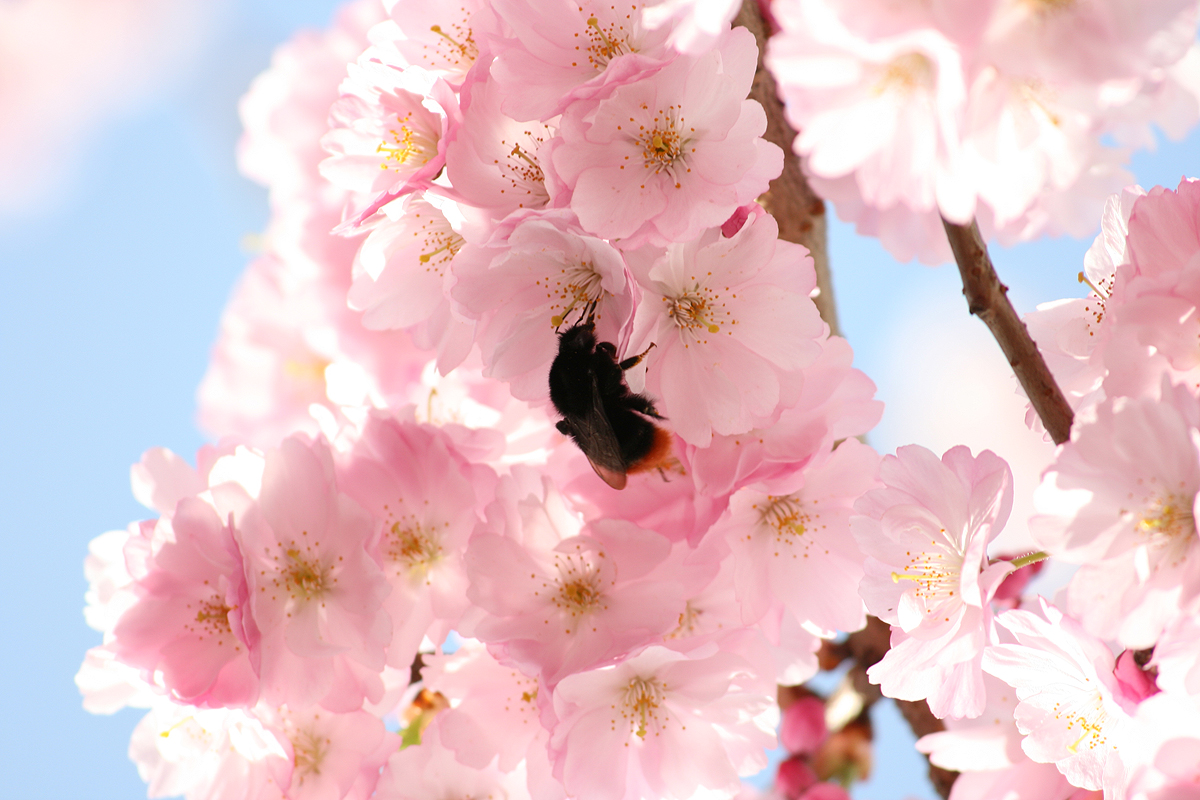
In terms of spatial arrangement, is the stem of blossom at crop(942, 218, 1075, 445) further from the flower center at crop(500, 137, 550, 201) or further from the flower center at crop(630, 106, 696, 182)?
the flower center at crop(500, 137, 550, 201)

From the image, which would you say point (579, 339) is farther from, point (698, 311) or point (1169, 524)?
point (1169, 524)

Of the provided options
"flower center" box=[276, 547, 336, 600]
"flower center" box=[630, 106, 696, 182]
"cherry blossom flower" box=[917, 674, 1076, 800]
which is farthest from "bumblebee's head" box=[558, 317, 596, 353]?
"cherry blossom flower" box=[917, 674, 1076, 800]

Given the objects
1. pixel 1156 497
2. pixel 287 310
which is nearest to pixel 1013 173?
pixel 1156 497

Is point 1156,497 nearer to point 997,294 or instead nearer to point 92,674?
point 997,294

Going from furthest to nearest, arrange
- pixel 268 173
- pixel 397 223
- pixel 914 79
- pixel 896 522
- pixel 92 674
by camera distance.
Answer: pixel 268 173 → pixel 92 674 → pixel 397 223 → pixel 896 522 → pixel 914 79

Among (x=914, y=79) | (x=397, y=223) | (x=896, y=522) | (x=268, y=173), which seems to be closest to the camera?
(x=914, y=79)

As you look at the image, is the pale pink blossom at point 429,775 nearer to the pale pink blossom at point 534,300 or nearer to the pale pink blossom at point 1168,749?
the pale pink blossom at point 534,300

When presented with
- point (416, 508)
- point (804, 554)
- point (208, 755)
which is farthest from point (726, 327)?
point (208, 755)
